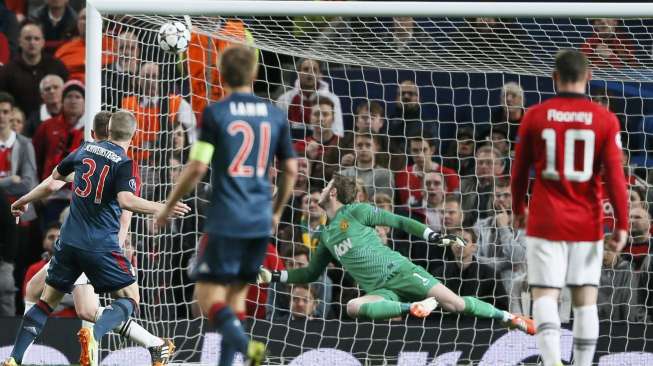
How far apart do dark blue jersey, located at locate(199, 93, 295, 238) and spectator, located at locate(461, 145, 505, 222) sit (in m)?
5.12

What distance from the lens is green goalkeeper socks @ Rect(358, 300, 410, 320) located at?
9000 mm

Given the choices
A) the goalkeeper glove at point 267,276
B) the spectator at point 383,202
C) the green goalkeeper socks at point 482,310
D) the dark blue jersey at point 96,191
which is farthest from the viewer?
the spectator at point 383,202

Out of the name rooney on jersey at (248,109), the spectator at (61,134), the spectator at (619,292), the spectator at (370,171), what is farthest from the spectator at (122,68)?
the spectator at (619,292)

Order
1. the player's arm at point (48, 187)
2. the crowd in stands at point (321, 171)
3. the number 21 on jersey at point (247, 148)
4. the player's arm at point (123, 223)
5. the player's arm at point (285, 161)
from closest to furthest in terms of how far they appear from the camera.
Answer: the number 21 on jersey at point (247, 148), the player's arm at point (285, 161), the player's arm at point (48, 187), the player's arm at point (123, 223), the crowd in stands at point (321, 171)

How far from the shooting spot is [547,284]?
6398 mm

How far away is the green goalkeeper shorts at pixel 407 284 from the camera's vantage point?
365 inches

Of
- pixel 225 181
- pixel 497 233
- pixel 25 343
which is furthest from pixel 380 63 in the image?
pixel 225 181

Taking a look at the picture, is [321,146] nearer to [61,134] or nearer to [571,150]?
[61,134]

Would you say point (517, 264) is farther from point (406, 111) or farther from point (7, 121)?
point (7, 121)

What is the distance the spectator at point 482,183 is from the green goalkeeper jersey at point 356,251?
5.72ft

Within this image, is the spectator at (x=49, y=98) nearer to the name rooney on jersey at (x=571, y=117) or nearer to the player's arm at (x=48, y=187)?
the player's arm at (x=48, y=187)

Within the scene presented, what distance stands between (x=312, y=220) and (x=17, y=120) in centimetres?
308

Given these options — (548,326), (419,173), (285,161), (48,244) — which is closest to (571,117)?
(548,326)

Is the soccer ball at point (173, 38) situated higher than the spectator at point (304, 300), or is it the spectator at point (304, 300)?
the soccer ball at point (173, 38)
